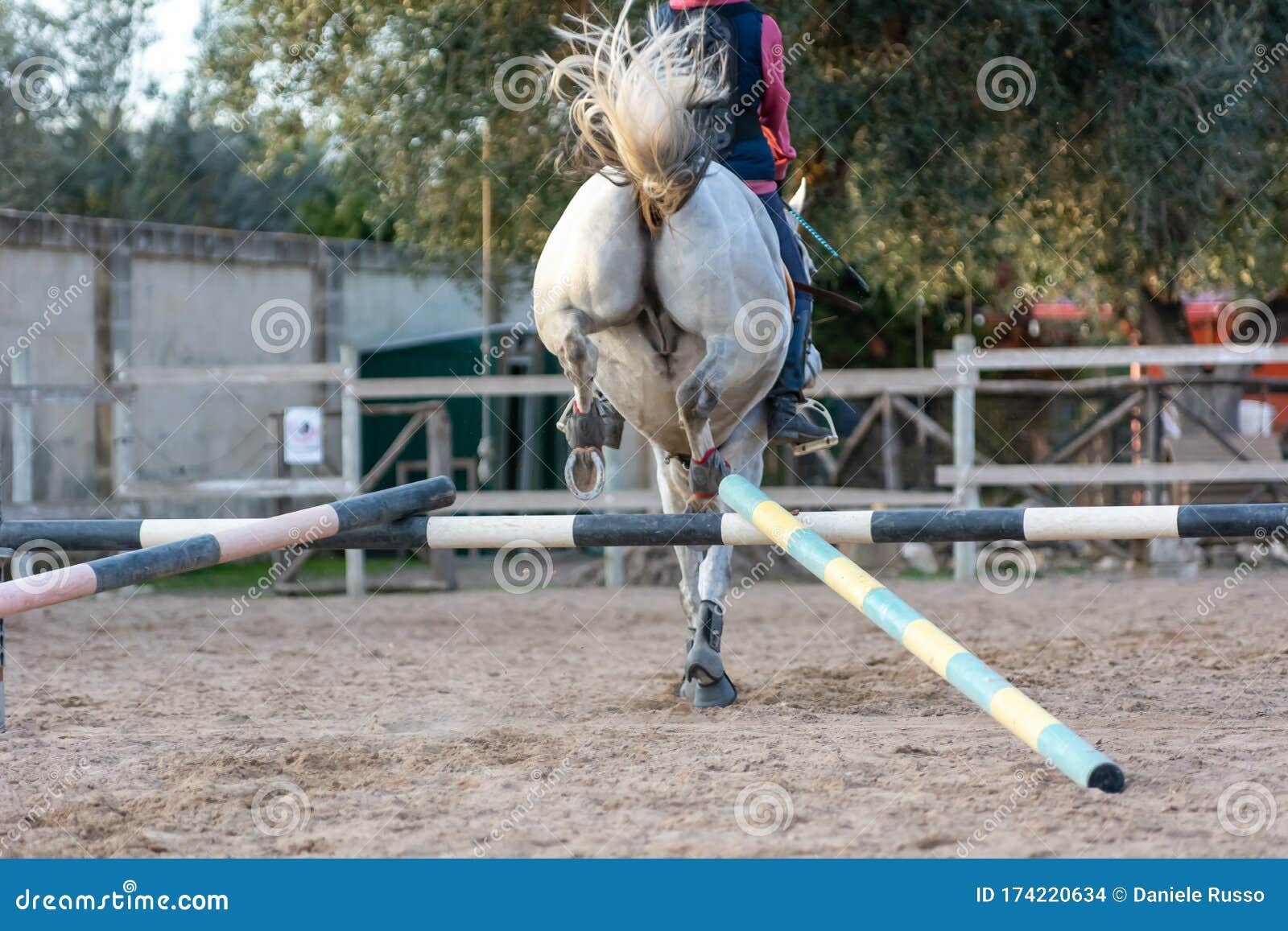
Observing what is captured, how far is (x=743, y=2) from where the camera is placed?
4.70 m

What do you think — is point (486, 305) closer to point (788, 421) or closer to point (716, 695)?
point (788, 421)

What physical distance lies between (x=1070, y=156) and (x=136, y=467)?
698 cm

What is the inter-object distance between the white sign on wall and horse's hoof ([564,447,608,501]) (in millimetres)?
5565

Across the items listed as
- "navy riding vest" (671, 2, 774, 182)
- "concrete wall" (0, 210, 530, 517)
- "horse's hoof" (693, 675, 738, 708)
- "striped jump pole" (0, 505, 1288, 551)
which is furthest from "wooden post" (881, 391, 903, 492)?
"striped jump pole" (0, 505, 1288, 551)

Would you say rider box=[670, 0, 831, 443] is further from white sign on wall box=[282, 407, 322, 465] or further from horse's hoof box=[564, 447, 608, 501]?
white sign on wall box=[282, 407, 322, 465]

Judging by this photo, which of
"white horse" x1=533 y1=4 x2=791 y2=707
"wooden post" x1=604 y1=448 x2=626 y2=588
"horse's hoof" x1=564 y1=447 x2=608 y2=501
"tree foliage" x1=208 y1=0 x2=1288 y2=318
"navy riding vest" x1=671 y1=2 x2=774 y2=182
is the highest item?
"tree foliage" x1=208 y1=0 x2=1288 y2=318

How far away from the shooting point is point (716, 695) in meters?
4.71

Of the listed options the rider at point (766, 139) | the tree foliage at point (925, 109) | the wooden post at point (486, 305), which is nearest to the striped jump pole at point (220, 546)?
the rider at point (766, 139)

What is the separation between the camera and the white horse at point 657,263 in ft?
13.3

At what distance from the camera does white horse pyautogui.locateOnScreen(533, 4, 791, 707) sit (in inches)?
159

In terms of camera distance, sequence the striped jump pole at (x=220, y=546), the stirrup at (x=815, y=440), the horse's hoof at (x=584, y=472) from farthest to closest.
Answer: the stirrup at (x=815, y=440) < the horse's hoof at (x=584, y=472) < the striped jump pole at (x=220, y=546)

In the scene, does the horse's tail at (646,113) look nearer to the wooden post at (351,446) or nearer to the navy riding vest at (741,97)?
the navy riding vest at (741,97)

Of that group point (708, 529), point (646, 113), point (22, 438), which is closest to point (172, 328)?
point (22, 438)

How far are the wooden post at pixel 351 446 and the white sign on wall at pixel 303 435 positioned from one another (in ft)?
0.95
